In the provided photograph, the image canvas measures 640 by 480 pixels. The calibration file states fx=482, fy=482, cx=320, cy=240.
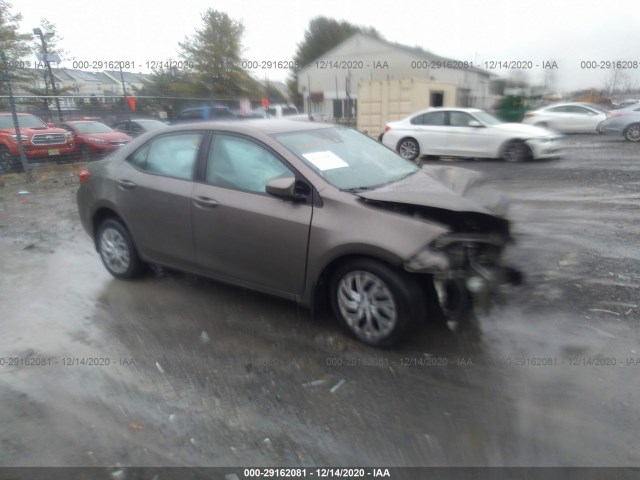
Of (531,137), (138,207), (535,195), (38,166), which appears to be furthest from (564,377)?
(38,166)

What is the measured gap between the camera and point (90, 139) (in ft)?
44.9

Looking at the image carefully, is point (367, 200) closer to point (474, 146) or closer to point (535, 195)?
point (535, 195)

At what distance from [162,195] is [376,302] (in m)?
2.21

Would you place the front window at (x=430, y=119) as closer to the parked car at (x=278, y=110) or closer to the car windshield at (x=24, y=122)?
the parked car at (x=278, y=110)

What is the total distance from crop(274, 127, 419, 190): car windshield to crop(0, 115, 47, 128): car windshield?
10928 mm

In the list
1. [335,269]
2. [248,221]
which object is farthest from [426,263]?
[248,221]

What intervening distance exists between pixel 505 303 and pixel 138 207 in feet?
11.2

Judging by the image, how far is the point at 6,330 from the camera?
13.3ft

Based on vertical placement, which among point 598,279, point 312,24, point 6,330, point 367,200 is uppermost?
point 312,24

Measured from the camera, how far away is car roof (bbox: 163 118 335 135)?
403 cm

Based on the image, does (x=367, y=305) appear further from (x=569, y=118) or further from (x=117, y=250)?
(x=569, y=118)

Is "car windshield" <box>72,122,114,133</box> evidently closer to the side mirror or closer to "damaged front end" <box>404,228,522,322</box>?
the side mirror

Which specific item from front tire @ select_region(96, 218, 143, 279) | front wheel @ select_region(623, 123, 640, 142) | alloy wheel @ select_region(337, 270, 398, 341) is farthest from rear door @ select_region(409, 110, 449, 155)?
alloy wheel @ select_region(337, 270, 398, 341)

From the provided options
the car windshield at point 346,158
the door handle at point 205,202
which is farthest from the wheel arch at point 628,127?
the door handle at point 205,202
